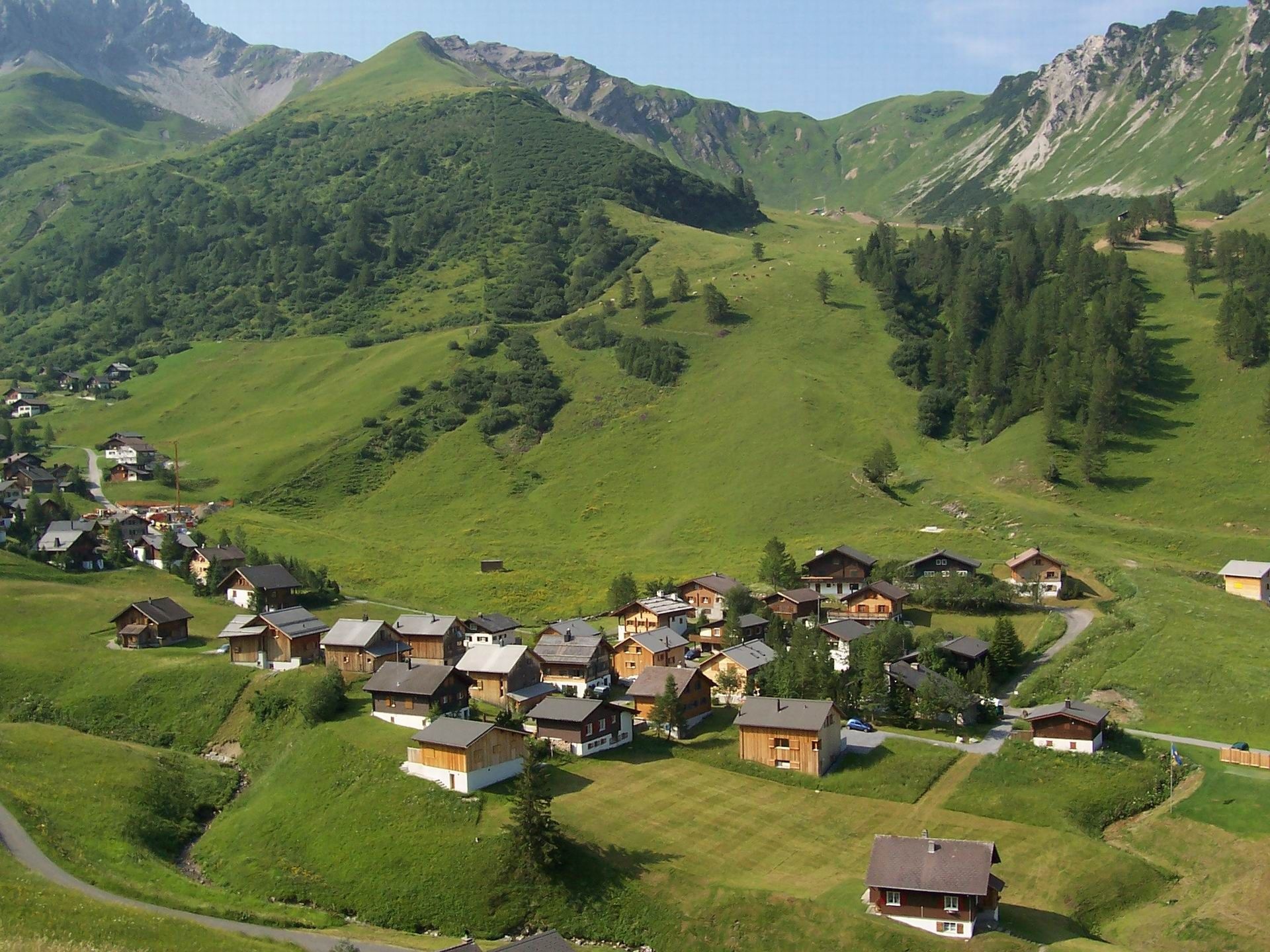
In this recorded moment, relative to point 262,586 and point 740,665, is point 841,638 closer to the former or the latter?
point 740,665

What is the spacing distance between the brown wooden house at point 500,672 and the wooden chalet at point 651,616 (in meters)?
15.4

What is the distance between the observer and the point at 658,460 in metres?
142

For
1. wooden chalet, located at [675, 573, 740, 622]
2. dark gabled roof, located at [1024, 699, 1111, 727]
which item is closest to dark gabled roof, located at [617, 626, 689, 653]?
wooden chalet, located at [675, 573, 740, 622]

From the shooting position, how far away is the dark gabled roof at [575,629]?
77.9 meters

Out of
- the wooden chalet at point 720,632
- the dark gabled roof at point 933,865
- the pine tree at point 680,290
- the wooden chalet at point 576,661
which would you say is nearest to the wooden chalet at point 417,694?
the wooden chalet at point 576,661

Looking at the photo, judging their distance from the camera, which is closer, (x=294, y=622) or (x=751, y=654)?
(x=751, y=654)

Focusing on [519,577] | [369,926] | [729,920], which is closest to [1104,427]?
[519,577]

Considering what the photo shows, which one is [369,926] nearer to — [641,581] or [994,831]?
[994,831]

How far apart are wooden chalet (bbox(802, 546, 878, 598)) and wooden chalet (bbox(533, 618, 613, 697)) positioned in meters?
24.1

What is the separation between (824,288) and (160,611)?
133216mm

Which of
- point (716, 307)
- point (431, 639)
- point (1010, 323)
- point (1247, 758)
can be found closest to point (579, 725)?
point (431, 639)

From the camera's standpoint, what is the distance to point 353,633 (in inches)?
2958

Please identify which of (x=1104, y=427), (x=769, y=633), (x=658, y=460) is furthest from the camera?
(x=658, y=460)

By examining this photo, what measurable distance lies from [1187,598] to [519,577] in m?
60.8
